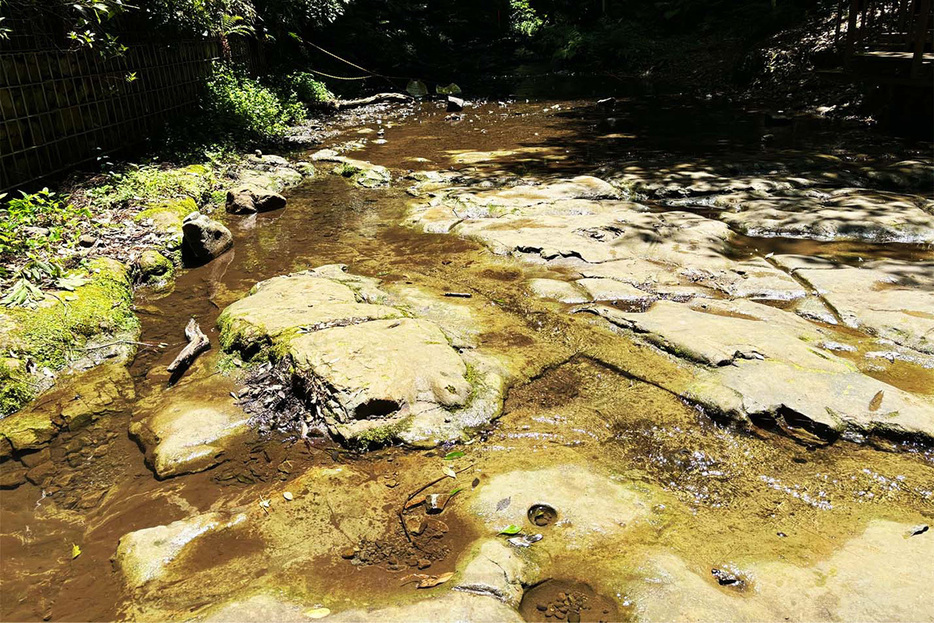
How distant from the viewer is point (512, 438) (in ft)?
10.2

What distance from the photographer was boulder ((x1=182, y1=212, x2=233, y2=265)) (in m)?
5.63

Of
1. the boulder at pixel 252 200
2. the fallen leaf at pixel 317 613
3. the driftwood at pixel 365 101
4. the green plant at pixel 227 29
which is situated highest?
the green plant at pixel 227 29

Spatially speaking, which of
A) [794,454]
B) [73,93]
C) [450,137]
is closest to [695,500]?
[794,454]

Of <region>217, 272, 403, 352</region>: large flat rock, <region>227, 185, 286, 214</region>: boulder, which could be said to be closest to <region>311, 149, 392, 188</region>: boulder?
<region>227, 185, 286, 214</region>: boulder

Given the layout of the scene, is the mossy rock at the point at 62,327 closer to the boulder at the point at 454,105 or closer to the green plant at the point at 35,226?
the green plant at the point at 35,226

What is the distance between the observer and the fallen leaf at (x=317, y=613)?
2.05 metres

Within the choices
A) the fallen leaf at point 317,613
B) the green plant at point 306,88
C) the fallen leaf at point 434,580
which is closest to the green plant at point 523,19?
the green plant at point 306,88

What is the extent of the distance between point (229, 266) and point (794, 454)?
473 centimetres

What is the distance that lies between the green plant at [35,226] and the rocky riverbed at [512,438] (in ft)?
2.56

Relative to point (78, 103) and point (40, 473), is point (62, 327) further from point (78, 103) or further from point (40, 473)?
point (78, 103)

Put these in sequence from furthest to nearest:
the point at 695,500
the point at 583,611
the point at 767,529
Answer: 1. the point at 695,500
2. the point at 767,529
3. the point at 583,611

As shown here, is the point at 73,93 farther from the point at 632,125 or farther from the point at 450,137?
the point at 632,125

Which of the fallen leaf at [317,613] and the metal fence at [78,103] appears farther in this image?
the metal fence at [78,103]

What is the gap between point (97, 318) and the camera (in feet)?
13.8
